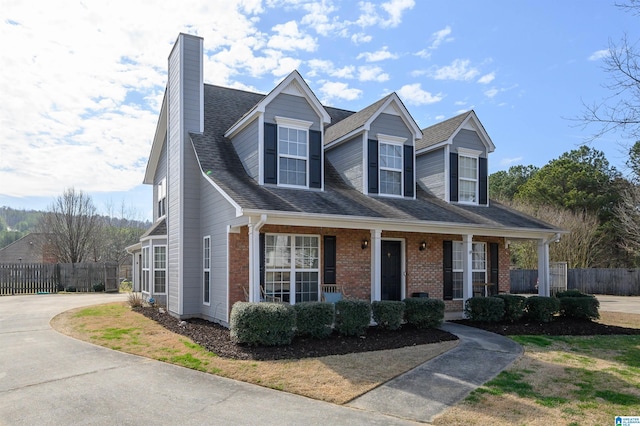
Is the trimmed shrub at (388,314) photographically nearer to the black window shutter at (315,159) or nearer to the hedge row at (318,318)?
the hedge row at (318,318)

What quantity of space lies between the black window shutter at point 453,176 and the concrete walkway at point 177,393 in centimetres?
723

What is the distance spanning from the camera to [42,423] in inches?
219

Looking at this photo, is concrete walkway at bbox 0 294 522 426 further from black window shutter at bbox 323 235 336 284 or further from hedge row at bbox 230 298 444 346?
black window shutter at bbox 323 235 336 284

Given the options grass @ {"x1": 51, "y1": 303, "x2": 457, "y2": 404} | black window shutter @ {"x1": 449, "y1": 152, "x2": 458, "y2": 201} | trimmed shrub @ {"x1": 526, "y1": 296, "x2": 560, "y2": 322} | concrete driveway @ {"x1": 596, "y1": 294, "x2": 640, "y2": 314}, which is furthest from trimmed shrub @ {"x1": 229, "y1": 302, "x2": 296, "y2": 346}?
concrete driveway @ {"x1": 596, "y1": 294, "x2": 640, "y2": 314}

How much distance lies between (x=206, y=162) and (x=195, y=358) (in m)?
5.97

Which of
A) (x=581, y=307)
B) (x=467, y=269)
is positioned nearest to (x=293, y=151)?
(x=467, y=269)

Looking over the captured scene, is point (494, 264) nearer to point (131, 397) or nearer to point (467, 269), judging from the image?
point (467, 269)

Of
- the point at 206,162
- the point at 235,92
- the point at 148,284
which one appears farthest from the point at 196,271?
the point at 235,92

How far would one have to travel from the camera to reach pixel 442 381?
746 centimetres

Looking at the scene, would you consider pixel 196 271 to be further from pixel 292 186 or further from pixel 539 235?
pixel 539 235

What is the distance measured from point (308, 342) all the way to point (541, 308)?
24.8 feet

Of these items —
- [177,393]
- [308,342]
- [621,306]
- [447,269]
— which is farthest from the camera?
[621,306]

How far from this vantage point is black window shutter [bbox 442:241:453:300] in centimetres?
1483

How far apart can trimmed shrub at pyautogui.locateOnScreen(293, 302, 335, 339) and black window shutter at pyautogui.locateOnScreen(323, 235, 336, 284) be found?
2601mm
